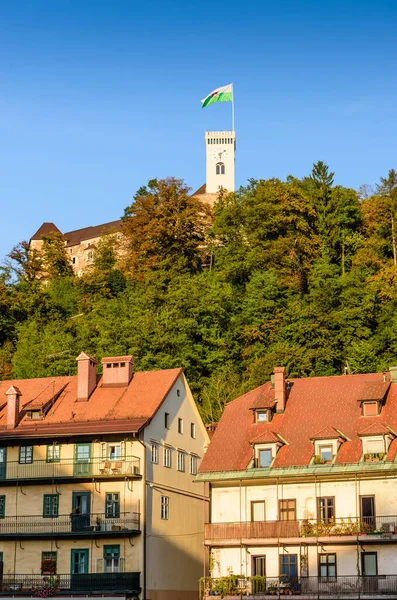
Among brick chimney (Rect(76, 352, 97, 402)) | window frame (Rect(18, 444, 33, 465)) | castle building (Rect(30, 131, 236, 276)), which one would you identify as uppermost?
castle building (Rect(30, 131, 236, 276))

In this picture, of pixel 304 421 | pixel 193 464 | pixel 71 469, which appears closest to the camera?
pixel 304 421

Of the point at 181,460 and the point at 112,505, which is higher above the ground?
the point at 181,460

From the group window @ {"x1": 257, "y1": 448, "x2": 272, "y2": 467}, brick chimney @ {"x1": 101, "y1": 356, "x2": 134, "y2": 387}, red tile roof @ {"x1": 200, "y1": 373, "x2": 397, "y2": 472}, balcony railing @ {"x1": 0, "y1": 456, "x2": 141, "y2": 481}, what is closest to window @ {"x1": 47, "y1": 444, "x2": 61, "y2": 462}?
balcony railing @ {"x1": 0, "y1": 456, "x2": 141, "y2": 481}

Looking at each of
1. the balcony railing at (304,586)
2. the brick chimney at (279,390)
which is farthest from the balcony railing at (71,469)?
the brick chimney at (279,390)

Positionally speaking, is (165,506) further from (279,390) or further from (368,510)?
(368,510)

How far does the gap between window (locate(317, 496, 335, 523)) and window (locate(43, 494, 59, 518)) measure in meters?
14.1

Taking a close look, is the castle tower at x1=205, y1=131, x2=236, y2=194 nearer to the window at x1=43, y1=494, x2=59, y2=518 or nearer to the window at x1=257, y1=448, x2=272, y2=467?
the window at x1=43, y1=494, x2=59, y2=518

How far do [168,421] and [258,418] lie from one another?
7027 millimetres

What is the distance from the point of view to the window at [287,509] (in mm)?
49938

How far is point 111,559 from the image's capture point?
174ft

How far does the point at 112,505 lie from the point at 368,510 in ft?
44.2

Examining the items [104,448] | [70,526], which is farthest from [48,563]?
[104,448]

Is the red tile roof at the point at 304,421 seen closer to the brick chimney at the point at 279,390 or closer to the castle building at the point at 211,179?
the brick chimney at the point at 279,390

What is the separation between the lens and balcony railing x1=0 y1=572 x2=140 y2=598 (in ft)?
169
